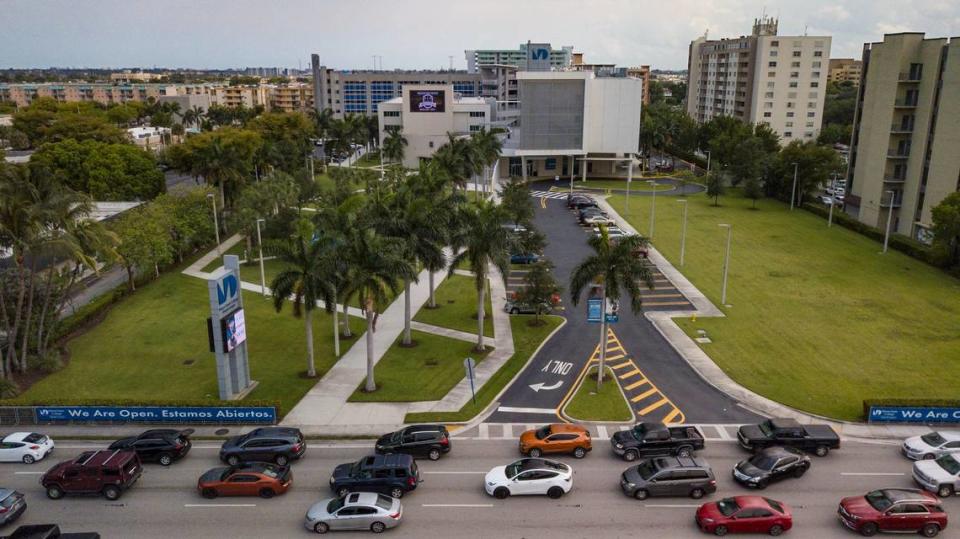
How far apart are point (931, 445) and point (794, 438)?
6273 mm

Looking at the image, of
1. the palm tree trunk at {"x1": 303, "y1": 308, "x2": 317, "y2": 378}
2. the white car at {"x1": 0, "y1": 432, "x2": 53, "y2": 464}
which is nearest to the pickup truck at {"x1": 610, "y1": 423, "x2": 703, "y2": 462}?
the palm tree trunk at {"x1": 303, "y1": 308, "x2": 317, "y2": 378}

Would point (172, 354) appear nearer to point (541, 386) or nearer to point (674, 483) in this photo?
point (541, 386)

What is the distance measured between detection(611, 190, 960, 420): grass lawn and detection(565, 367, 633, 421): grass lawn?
809 centimetres

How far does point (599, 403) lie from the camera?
38125 mm

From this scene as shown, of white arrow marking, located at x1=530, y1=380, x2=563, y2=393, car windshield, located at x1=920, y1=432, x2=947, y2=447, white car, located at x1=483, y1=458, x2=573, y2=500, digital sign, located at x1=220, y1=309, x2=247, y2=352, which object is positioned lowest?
white arrow marking, located at x1=530, y1=380, x2=563, y2=393

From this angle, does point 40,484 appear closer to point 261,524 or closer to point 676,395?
point 261,524

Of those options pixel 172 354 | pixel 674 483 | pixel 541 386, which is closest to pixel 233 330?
pixel 172 354

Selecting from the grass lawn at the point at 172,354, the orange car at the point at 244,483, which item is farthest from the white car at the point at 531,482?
the grass lawn at the point at 172,354

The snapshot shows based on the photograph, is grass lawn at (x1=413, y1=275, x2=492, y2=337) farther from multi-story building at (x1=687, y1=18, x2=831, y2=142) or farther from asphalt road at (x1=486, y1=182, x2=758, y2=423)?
multi-story building at (x1=687, y1=18, x2=831, y2=142)

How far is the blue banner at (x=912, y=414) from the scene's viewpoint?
34.8 metres

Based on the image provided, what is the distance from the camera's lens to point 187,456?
33.0 metres

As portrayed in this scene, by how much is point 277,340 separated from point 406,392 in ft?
44.2

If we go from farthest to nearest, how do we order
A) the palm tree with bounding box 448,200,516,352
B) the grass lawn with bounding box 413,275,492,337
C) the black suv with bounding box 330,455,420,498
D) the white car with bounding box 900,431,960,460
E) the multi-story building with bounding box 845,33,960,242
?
the multi-story building with bounding box 845,33,960,242 < the grass lawn with bounding box 413,275,492,337 < the palm tree with bounding box 448,200,516,352 < the white car with bounding box 900,431,960,460 < the black suv with bounding box 330,455,420,498

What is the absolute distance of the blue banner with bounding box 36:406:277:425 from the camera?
117ft
